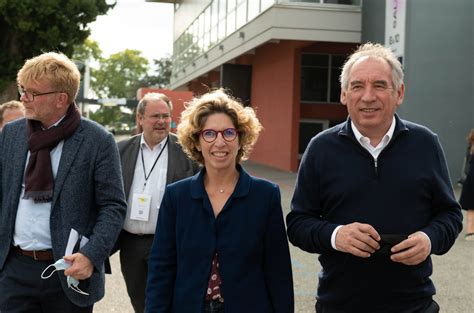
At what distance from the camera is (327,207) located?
2.81m

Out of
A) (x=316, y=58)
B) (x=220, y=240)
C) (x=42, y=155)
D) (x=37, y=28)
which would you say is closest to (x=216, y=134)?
(x=220, y=240)

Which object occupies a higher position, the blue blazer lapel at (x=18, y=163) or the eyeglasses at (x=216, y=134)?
the eyeglasses at (x=216, y=134)

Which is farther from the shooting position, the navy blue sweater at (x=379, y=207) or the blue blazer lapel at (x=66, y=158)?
the blue blazer lapel at (x=66, y=158)

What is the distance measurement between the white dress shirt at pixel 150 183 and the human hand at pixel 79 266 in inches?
51.1

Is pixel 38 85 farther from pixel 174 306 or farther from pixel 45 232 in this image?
pixel 174 306

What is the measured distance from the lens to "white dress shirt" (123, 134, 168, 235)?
437 centimetres

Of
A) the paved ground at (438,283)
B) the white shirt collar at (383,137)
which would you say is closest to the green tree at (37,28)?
the paved ground at (438,283)

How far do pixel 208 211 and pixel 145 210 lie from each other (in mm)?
1662

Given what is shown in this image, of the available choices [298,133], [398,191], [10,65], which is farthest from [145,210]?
[298,133]

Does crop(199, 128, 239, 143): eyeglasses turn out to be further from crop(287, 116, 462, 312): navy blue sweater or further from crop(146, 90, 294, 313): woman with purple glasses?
crop(287, 116, 462, 312): navy blue sweater

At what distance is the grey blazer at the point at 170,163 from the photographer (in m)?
4.46

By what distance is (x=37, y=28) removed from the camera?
52.8 feet

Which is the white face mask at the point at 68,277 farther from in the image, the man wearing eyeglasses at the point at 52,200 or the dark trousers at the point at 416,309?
the dark trousers at the point at 416,309

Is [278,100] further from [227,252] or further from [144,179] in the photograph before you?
[227,252]
